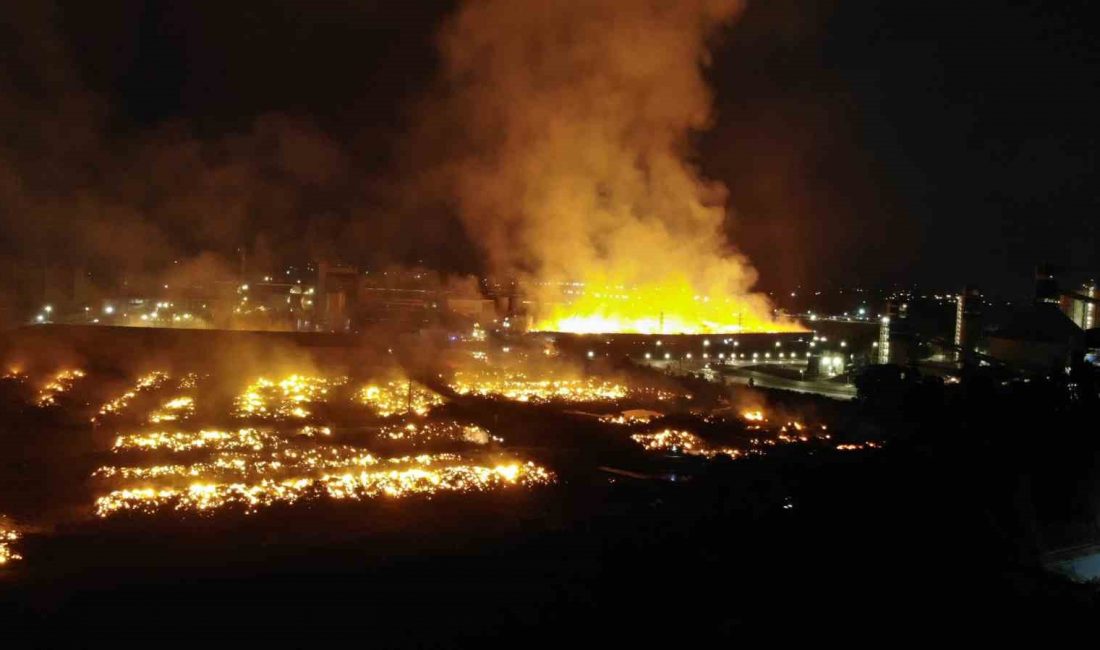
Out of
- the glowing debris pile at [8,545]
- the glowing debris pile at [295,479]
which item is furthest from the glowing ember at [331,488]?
the glowing debris pile at [8,545]

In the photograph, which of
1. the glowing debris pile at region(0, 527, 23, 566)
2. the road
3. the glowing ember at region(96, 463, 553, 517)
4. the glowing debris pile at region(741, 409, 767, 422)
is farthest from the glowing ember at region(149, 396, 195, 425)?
the road

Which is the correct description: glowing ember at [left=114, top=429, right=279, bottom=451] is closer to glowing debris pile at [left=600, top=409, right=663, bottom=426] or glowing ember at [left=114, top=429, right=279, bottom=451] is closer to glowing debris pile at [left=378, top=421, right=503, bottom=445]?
glowing debris pile at [left=378, top=421, right=503, bottom=445]

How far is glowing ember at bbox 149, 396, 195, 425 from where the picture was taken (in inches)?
347

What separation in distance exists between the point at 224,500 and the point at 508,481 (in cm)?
225

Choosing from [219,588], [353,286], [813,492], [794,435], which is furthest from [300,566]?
[353,286]

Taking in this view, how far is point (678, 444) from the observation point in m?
8.16

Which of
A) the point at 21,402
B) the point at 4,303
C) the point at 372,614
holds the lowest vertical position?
the point at 372,614

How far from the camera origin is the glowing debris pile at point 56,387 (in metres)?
9.44

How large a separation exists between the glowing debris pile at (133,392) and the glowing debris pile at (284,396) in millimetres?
1275

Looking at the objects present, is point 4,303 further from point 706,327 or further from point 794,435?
point 706,327

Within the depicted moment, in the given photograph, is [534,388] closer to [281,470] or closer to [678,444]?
[678,444]

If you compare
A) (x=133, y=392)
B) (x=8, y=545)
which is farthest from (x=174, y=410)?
(x=8, y=545)

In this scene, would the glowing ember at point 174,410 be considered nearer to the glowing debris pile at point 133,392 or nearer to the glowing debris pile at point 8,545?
the glowing debris pile at point 133,392

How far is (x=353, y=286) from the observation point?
69.1 ft
